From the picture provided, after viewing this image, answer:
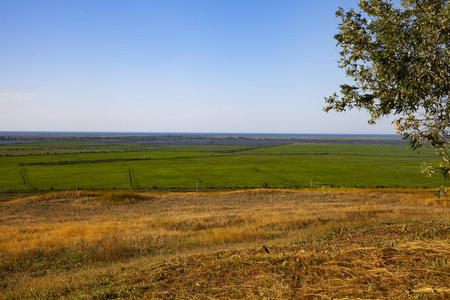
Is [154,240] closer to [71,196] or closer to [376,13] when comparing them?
[376,13]

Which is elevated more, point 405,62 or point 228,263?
point 405,62

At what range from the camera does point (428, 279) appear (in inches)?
244

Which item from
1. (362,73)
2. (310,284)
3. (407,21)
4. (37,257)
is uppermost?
(407,21)

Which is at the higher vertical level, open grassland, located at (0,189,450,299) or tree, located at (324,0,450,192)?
tree, located at (324,0,450,192)

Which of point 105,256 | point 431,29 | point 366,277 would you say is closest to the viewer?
point 366,277

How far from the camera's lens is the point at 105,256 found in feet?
42.9

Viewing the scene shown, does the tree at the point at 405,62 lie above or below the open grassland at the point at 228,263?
above

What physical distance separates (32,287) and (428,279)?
10.7 m

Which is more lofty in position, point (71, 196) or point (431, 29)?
point (431, 29)

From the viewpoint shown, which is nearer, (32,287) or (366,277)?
(366,277)

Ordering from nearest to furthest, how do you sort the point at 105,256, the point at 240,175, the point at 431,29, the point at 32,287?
1. the point at 431,29
2. the point at 32,287
3. the point at 105,256
4. the point at 240,175

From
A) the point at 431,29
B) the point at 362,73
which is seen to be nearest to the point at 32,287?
the point at 362,73

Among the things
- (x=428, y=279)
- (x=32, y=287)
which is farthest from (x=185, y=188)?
(x=428, y=279)

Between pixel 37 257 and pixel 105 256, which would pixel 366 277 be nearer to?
pixel 105 256
